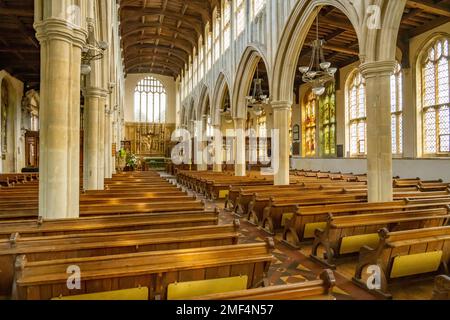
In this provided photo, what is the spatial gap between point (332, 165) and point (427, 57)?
22.6 feet

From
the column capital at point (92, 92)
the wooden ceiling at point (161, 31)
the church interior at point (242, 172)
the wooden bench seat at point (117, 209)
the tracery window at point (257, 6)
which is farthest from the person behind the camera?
the wooden ceiling at point (161, 31)

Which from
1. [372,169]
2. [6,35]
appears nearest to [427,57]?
[372,169]

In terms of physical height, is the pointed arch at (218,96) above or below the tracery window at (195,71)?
below

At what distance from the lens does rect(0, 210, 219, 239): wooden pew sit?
11.6ft

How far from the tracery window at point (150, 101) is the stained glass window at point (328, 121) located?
19041 millimetres

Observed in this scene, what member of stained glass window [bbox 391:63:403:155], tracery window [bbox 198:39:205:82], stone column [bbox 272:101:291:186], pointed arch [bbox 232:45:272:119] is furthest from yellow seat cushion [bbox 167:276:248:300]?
tracery window [bbox 198:39:205:82]

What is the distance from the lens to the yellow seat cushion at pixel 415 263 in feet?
11.5

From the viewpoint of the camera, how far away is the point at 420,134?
40.9ft

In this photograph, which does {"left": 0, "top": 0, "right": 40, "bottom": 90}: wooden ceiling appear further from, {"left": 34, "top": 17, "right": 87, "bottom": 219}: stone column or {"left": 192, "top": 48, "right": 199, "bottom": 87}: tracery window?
{"left": 192, "top": 48, "right": 199, "bottom": 87}: tracery window

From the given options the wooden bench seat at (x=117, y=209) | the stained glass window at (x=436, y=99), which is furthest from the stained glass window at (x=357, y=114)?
the wooden bench seat at (x=117, y=209)

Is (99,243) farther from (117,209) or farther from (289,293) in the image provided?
(117,209)

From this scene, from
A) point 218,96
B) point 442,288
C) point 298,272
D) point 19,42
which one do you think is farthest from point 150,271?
point 218,96

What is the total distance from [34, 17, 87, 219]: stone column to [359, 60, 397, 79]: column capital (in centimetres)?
564

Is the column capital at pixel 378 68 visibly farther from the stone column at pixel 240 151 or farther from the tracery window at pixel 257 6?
the stone column at pixel 240 151
